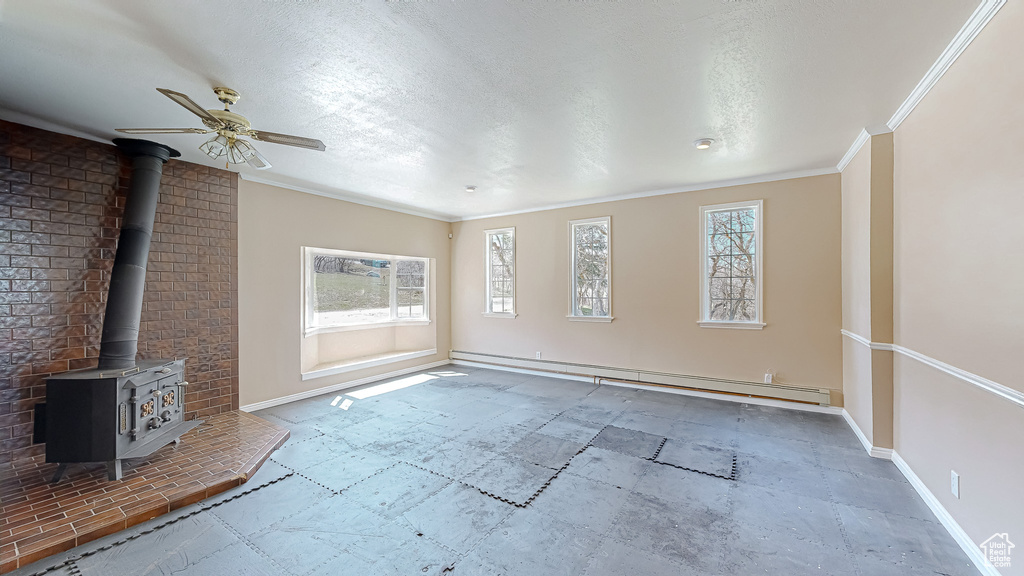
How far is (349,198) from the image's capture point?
538 centimetres

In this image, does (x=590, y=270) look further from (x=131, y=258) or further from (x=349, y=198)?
(x=131, y=258)

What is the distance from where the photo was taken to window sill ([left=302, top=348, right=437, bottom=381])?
5100 millimetres

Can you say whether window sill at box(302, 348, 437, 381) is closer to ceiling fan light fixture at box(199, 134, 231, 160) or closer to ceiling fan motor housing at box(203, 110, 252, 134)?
ceiling fan light fixture at box(199, 134, 231, 160)

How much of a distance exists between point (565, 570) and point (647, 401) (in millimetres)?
3181

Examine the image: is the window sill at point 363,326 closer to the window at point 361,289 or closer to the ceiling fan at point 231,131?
the window at point 361,289

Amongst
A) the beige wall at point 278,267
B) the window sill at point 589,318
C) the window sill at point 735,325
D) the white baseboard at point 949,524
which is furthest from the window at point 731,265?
the beige wall at point 278,267

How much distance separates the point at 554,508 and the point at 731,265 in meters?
3.84

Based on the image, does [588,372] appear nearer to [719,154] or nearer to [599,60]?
[719,154]

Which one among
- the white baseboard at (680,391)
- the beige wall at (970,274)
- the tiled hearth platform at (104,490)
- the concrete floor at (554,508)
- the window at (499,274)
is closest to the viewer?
the beige wall at (970,274)

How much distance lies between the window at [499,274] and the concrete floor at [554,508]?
9.48 feet

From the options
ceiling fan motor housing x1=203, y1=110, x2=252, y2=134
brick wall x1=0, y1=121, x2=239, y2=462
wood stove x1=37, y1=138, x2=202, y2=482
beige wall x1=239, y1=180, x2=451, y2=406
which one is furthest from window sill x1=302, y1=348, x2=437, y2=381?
ceiling fan motor housing x1=203, y1=110, x2=252, y2=134

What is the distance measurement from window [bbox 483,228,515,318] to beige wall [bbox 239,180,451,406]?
202 cm

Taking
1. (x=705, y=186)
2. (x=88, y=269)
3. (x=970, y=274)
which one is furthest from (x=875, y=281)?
(x=88, y=269)

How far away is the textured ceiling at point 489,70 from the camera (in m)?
1.80
